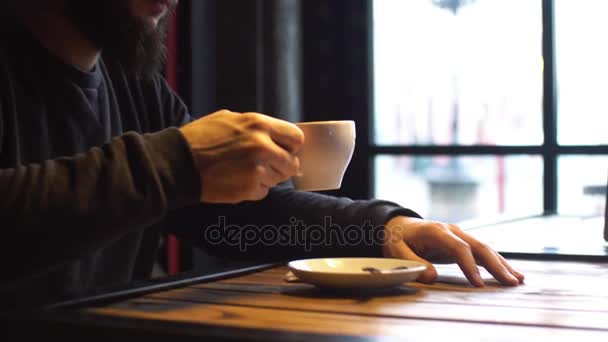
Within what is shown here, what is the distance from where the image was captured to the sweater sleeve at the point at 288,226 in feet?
3.85

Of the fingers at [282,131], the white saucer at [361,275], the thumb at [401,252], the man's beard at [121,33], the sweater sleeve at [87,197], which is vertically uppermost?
the man's beard at [121,33]

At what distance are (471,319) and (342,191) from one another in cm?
214

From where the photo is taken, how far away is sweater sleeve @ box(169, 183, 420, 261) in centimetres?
117

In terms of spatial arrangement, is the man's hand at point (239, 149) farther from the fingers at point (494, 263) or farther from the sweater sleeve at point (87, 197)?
the fingers at point (494, 263)

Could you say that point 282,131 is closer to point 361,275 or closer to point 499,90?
point 361,275

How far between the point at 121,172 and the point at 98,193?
0.03 meters

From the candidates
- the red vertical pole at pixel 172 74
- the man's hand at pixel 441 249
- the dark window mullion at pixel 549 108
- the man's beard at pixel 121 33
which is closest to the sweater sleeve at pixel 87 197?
the man's hand at pixel 441 249

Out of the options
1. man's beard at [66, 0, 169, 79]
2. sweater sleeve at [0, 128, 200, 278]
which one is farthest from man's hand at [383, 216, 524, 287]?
man's beard at [66, 0, 169, 79]

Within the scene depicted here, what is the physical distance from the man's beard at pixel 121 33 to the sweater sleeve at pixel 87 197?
0.50m

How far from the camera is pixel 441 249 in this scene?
105cm

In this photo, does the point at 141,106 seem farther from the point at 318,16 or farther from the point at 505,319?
the point at 318,16

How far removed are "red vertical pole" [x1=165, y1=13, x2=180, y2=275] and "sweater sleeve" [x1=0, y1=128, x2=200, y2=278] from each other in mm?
1710

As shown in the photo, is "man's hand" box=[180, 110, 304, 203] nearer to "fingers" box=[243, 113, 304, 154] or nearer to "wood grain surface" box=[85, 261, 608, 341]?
"fingers" box=[243, 113, 304, 154]

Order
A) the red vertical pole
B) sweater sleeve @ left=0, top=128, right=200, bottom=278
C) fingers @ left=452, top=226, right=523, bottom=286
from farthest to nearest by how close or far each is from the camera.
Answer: the red vertical pole
fingers @ left=452, top=226, right=523, bottom=286
sweater sleeve @ left=0, top=128, right=200, bottom=278
